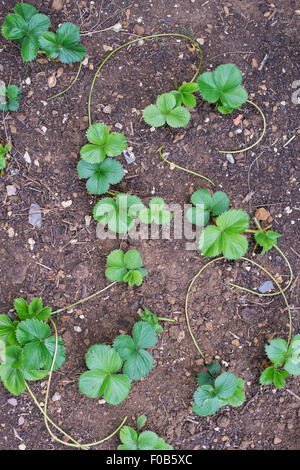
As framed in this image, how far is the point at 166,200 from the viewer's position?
218 centimetres

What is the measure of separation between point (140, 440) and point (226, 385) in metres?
0.51

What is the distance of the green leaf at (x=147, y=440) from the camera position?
6.66 feet

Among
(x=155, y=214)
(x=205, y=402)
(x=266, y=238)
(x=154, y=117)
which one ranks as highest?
(x=154, y=117)

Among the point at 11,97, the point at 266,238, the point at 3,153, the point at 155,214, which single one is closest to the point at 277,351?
the point at 266,238

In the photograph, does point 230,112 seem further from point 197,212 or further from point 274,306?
point 274,306

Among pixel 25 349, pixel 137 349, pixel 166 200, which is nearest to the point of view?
pixel 25 349

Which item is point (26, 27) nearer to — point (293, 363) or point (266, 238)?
point (266, 238)

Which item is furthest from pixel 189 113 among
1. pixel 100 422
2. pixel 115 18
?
pixel 100 422

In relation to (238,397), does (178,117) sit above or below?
above

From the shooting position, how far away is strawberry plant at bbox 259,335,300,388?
2068 millimetres

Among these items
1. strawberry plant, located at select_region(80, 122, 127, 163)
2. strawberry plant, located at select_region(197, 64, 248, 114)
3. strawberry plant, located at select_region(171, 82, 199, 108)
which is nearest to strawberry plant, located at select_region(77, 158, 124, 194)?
strawberry plant, located at select_region(80, 122, 127, 163)

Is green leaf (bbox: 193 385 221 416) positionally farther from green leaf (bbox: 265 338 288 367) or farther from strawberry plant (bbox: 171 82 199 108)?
strawberry plant (bbox: 171 82 199 108)

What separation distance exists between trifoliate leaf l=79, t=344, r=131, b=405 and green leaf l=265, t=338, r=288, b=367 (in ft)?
2.37

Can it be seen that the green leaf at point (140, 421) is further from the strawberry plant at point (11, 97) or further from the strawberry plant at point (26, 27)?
the strawberry plant at point (26, 27)
